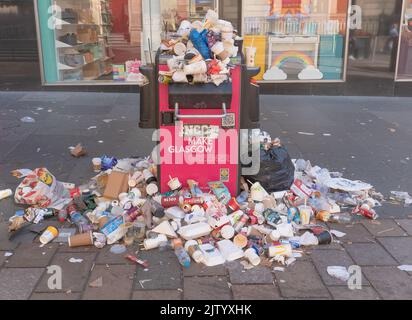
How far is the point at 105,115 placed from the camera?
24.3ft

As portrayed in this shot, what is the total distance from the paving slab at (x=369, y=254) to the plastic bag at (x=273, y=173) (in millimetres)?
898

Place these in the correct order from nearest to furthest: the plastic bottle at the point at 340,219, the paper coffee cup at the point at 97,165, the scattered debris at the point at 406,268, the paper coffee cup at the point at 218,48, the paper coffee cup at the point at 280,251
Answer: the scattered debris at the point at 406,268 → the paper coffee cup at the point at 280,251 → the paper coffee cup at the point at 218,48 → the plastic bottle at the point at 340,219 → the paper coffee cup at the point at 97,165

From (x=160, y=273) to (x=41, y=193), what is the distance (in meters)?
1.53

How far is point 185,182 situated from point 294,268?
127 cm

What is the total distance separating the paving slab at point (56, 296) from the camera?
2916mm

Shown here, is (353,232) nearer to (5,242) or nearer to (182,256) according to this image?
(182,256)

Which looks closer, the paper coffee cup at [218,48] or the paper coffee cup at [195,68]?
the paper coffee cup at [195,68]

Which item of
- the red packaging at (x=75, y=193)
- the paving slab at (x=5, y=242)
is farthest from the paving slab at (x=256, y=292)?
the red packaging at (x=75, y=193)

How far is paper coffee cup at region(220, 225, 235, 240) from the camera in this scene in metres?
3.60

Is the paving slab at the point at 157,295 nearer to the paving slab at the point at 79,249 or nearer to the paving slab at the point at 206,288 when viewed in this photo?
the paving slab at the point at 206,288

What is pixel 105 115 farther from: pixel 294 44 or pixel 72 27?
pixel 294 44

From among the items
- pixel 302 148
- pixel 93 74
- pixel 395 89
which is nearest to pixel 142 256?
pixel 302 148
